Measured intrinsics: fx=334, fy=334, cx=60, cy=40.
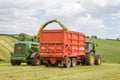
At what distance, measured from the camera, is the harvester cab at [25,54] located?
93.4 ft

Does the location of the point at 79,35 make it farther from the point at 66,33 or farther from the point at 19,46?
the point at 19,46

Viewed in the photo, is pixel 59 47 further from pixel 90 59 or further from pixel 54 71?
pixel 90 59

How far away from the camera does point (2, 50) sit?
1827 inches

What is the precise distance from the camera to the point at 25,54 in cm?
2898

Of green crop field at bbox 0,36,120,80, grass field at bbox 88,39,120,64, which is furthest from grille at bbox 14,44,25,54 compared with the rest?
grass field at bbox 88,39,120,64

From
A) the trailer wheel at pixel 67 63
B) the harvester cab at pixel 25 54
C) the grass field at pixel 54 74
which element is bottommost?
the grass field at pixel 54 74

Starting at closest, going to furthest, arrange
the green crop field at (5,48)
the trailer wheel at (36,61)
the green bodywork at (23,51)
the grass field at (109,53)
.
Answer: the trailer wheel at (36,61), the green bodywork at (23,51), the green crop field at (5,48), the grass field at (109,53)

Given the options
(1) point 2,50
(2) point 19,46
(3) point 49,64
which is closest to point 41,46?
(3) point 49,64

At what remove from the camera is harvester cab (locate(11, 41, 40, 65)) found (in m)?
28.5

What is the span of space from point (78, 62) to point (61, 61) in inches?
179

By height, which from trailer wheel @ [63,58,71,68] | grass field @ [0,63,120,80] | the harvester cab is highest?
the harvester cab

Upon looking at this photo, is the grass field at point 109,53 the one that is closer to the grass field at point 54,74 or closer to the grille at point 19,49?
the grille at point 19,49

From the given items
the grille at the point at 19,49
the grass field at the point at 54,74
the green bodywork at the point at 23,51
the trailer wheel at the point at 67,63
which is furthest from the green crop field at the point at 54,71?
the grille at the point at 19,49

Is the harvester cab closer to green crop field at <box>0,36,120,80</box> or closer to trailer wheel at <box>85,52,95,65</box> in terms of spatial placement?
green crop field at <box>0,36,120,80</box>
